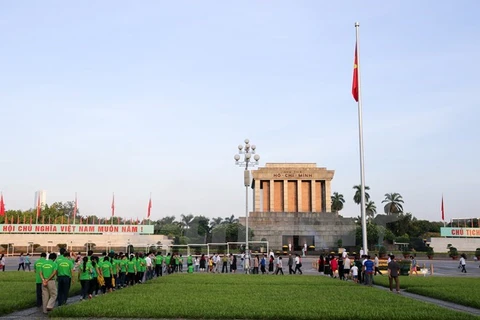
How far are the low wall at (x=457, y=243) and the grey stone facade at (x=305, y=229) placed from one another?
12841mm

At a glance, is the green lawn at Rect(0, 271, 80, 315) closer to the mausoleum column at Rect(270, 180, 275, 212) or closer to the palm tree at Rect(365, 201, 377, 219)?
the mausoleum column at Rect(270, 180, 275, 212)

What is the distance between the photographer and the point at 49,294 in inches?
605

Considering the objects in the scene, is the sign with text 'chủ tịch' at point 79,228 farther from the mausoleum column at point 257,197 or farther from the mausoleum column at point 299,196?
the mausoleum column at point 299,196

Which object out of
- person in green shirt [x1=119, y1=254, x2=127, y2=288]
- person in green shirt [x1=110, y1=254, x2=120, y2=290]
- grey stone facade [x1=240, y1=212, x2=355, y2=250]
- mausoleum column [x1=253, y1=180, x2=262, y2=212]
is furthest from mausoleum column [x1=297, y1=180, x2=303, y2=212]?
person in green shirt [x1=110, y1=254, x2=120, y2=290]

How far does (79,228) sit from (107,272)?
58700 mm

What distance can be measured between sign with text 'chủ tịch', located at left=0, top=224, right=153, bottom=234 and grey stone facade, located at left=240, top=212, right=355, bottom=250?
54.4ft

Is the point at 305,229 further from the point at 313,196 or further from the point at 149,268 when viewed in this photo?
the point at 149,268

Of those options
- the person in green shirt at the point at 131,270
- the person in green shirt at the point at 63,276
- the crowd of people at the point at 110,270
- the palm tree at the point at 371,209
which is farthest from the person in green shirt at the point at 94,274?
the palm tree at the point at 371,209

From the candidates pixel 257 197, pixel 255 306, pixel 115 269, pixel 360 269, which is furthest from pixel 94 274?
pixel 257 197

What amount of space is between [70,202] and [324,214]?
10921 centimetres

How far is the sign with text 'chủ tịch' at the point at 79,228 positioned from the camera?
249 ft

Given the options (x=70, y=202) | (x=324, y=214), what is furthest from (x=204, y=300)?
(x=70, y=202)

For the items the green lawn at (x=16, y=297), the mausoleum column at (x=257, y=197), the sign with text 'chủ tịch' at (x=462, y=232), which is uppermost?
the mausoleum column at (x=257, y=197)

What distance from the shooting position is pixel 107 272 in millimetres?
20594
